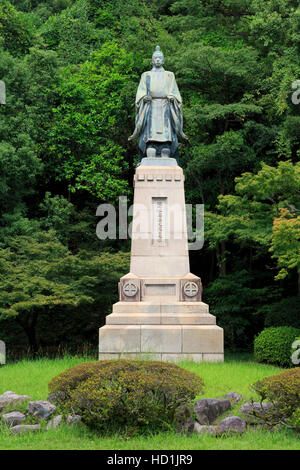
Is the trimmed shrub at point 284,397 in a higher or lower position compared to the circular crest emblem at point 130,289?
lower

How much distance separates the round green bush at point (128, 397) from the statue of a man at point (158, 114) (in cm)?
831

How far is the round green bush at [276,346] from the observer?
47.1 ft

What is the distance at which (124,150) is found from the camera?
856 inches

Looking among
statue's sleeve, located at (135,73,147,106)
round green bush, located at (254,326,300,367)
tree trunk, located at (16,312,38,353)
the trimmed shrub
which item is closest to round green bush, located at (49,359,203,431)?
the trimmed shrub

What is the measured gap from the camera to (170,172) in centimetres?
1430

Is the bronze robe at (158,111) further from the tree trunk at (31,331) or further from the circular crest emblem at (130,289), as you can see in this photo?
the tree trunk at (31,331)

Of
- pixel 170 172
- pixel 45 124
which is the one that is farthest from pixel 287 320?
pixel 45 124

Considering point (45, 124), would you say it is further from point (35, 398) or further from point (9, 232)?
point (35, 398)

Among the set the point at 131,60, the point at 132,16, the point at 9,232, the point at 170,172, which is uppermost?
the point at 132,16

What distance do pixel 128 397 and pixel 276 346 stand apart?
8.36 meters

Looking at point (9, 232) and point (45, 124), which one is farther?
point (45, 124)

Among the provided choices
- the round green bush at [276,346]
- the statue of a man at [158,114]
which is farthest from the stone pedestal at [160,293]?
the round green bush at [276,346]

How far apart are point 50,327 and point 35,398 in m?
11.2

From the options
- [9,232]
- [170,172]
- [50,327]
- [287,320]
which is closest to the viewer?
[170,172]
